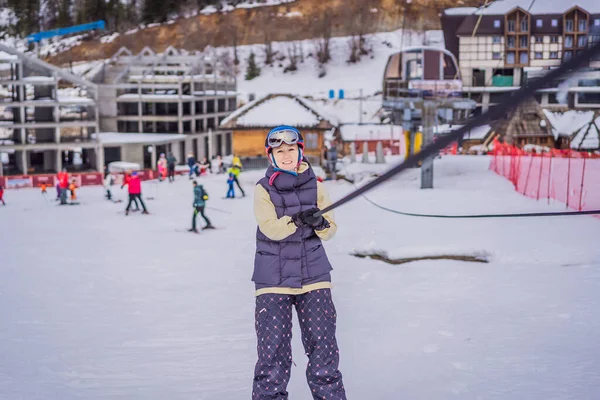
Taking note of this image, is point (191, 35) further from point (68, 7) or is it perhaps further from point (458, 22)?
point (458, 22)

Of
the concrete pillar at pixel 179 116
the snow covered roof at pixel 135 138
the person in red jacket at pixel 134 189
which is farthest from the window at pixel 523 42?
the concrete pillar at pixel 179 116

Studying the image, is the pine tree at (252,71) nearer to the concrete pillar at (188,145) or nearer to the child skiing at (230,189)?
the concrete pillar at (188,145)

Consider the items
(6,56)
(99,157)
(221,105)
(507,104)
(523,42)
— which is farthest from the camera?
(221,105)

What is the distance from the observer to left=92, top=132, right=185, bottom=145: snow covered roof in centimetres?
4291

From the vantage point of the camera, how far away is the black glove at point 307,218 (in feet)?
11.0

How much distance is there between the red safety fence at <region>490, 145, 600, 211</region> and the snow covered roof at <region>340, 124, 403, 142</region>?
654 inches

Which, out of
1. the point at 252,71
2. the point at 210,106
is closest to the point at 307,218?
the point at 210,106

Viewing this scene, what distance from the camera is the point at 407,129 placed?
55.6ft

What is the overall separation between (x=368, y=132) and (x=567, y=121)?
15.1 metres

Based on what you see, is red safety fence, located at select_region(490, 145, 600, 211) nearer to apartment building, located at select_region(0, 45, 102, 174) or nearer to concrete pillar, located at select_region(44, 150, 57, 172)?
apartment building, located at select_region(0, 45, 102, 174)

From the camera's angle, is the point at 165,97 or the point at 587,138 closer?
the point at 587,138

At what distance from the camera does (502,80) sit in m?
13.3

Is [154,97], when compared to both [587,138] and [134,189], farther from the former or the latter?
[134,189]

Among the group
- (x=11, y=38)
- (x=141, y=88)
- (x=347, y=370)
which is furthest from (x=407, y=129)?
(x=11, y=38)
